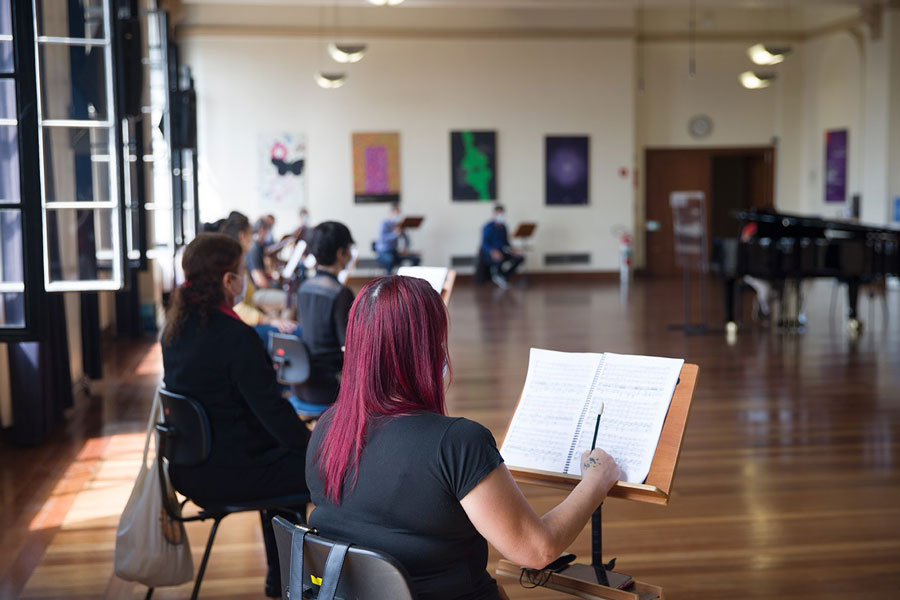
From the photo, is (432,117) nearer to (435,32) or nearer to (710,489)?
(435,32)

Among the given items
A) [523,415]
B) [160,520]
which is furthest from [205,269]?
[523,415]

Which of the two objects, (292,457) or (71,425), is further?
(71,425)

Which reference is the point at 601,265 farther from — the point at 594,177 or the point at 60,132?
the point at 60,132

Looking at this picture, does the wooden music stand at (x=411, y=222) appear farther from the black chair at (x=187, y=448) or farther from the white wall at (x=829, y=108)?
the black chair at (x=187, y=448)

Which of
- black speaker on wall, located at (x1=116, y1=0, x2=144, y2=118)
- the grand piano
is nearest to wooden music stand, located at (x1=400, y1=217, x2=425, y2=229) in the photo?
the grand piano

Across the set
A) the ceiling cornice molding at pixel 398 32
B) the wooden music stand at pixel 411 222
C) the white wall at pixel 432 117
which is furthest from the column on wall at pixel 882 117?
the wooden music stand at pixel 411 222

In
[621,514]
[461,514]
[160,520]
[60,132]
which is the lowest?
[621,514]

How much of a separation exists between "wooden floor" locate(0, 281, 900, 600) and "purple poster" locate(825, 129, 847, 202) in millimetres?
8221

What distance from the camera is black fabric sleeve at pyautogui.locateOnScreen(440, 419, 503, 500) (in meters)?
1.85

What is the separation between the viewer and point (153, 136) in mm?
10328

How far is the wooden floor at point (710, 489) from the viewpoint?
12.1 feet

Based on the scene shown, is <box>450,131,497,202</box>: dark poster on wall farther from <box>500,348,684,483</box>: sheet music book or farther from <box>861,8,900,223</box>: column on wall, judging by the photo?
<box>500,348,684,483</box>: sheet music book

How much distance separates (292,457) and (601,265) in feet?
47.8

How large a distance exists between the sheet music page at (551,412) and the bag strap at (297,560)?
742 millimetres
